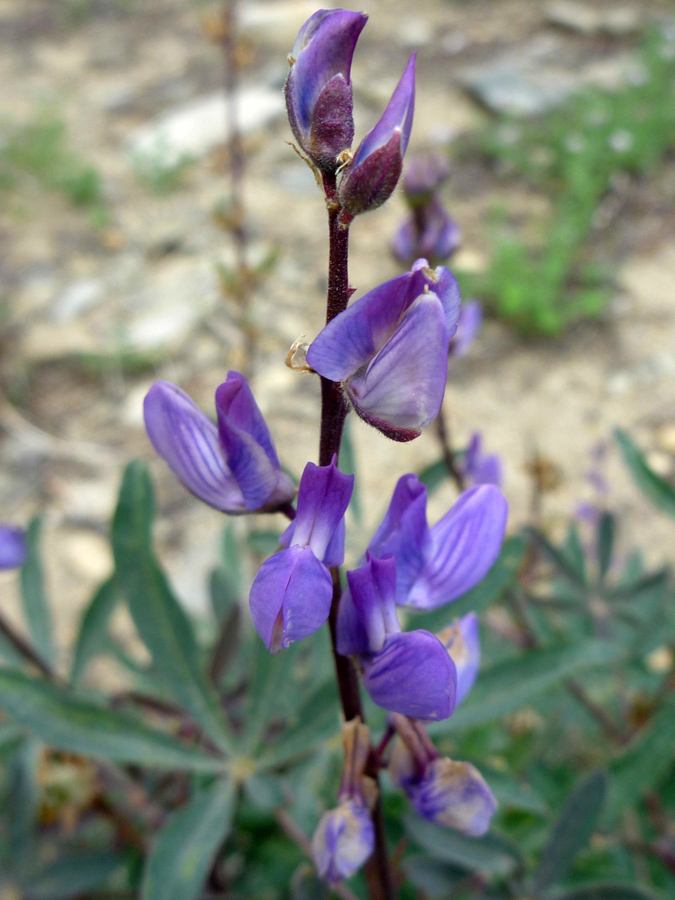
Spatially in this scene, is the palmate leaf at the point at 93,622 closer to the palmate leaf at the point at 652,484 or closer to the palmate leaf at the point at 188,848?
the palmate leaf at the point at 188,848

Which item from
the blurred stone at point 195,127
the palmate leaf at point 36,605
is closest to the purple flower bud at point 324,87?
the palmate leaf at point 36,605

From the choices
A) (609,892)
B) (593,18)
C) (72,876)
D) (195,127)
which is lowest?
(72,876)

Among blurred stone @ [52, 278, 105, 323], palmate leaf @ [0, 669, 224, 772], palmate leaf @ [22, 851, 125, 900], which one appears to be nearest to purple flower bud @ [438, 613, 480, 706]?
palmate leaf @ [0, 669, 224, 772]

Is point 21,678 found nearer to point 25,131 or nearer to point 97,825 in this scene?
point 97,825

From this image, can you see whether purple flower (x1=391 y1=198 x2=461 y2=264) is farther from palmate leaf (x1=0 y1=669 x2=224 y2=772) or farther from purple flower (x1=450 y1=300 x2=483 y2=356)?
palmate leaf (x1=0 y1=669 x2=224 y2=772)

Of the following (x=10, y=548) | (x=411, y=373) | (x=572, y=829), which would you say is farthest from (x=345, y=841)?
(x=10, y=548)

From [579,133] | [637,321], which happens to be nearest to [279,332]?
[637,321]

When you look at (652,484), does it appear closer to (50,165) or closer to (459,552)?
(459,552)
